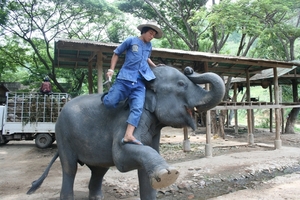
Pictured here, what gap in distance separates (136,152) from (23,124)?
9.63 m

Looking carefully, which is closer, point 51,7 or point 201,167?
point 201,167

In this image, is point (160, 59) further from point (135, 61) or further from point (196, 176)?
point (135, 61)

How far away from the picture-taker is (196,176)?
21.6ft

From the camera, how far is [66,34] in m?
18.4

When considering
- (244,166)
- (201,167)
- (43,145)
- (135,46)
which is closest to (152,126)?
(135,46)

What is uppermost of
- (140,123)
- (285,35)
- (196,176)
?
(285,35)

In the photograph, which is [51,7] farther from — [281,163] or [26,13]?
[281,163]

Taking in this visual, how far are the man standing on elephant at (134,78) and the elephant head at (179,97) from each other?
0.42 feet

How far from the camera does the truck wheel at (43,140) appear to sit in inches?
422

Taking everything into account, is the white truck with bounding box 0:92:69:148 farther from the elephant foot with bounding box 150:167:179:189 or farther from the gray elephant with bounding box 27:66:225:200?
the elephant foot with bounding box 150:167:179:189

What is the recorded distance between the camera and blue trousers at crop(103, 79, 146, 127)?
2666 mm

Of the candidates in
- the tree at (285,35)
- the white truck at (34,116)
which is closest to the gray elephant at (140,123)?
the white truck at (34,116)

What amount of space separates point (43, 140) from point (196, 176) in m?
6.85

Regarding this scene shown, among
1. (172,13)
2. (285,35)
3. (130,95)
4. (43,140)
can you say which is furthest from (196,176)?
(172,13)
